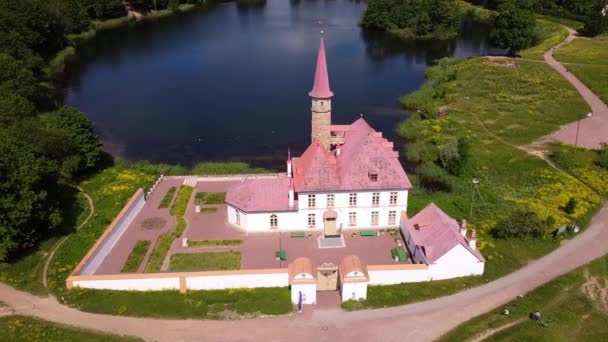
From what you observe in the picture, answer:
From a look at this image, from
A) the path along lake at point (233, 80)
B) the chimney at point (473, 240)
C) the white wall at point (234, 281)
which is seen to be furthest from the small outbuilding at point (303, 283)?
the path along lake at point (233, 80)

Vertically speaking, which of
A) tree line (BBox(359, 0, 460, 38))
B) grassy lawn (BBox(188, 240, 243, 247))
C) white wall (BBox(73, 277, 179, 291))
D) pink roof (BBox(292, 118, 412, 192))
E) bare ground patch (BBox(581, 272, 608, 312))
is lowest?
bare ground patch (BBox(581, 272, 608, 312))

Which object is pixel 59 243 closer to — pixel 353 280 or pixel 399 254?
pixel 353 280

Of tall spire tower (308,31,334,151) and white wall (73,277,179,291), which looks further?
tall spire tower (308,31,334,151)

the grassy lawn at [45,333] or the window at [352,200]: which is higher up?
the window at [352,200]

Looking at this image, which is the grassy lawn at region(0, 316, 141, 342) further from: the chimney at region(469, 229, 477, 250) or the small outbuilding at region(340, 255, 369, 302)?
the chimney at region(469, 229, 477, 250)

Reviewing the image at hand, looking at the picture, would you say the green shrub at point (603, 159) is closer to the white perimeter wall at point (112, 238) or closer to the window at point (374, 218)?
the window at point (374, 218)

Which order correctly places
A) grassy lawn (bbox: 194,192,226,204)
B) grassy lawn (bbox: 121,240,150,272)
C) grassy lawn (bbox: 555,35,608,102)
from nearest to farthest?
grassy lawn (bbox: 121,240,150,272) → grassy lawn (bbox: 194,192,226,204) → grassy lawn (bbox: 555,35,608,102)

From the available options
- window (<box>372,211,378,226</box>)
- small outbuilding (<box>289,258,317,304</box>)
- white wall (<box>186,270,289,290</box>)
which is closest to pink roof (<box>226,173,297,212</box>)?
window (<box>372,211,378,226</box>)
